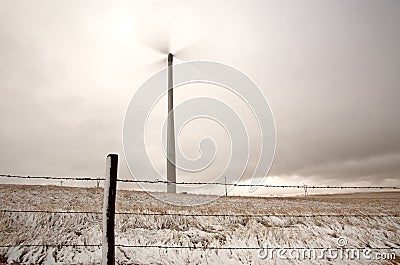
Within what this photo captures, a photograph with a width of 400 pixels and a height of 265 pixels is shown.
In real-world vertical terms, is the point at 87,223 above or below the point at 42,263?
above

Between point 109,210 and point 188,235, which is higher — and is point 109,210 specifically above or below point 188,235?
above

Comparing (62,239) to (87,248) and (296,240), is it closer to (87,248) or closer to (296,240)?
(87,248)

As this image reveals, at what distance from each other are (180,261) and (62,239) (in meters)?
4.24

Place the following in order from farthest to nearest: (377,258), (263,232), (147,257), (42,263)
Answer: (263,232) → (377,258) → (147,257) → (42,263)

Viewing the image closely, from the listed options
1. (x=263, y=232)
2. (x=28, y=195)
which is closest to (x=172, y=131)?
(x=28, y=195)

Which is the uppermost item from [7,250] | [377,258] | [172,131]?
[172,131]

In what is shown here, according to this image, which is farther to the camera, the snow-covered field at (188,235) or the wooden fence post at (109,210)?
the snow-covered field at (188,235)

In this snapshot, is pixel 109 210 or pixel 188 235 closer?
pixel 109 210

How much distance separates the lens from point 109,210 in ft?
27.5

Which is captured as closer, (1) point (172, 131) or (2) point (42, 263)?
(2) point (42, 263)

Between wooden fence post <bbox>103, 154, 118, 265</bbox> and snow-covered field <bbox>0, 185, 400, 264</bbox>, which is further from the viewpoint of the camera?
snow-covered field <bbox>0, 185, 400, 264</bbox>

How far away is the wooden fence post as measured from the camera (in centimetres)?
816

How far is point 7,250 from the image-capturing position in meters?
10.9

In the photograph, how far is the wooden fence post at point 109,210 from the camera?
8.16m
